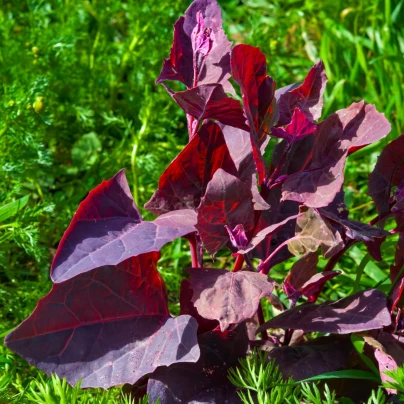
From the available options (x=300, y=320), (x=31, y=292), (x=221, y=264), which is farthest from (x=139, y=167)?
(x=300, y=320)

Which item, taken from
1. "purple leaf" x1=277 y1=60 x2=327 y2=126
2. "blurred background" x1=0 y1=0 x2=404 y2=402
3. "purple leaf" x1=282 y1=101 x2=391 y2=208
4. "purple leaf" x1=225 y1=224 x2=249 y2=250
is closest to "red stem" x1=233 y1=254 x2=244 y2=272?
"purple leaf" x1=225 y1=224 x2=249 y2=250

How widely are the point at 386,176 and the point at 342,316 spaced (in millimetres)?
326

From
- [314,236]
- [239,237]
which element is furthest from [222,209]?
[314,236]

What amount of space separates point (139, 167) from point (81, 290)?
94cm

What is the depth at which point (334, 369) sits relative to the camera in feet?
4.09

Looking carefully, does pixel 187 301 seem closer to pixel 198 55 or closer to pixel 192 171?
pixel 192 171

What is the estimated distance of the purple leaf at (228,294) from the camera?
1.13m

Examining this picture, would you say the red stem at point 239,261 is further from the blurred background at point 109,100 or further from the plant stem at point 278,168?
the blurred background at point 109,100

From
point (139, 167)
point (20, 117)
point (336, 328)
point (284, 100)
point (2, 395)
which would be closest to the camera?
point (2, 395)

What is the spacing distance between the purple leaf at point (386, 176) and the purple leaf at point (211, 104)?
31 centimetres

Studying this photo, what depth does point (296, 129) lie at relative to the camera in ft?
4.01

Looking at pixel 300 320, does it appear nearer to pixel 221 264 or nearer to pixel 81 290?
pixel 81 290

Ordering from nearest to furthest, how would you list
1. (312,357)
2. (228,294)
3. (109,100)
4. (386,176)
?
(228,294) < (312,357) < (386,176) < (109,100)

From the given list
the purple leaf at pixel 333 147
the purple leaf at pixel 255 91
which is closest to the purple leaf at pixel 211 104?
the purple leaf at pixel 255 91
